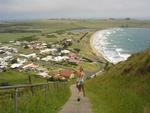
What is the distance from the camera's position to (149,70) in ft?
107

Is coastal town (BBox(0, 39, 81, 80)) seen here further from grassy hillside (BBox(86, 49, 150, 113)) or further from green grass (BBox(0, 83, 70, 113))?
green grass (BBox(0, 83, 70, 113))

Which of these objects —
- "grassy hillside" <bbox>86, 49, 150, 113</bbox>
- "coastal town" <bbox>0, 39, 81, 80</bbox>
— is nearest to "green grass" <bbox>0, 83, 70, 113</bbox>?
"grassy hillside" <bbox>86, 49, 150, 113</bbox>

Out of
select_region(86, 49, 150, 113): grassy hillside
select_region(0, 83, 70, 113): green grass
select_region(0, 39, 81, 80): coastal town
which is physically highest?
select_region(0, 83, 70, 113): green grass

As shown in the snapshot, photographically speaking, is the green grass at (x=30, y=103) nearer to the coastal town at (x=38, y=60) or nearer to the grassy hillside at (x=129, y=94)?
the grassy hillside at (x=129, y=94)

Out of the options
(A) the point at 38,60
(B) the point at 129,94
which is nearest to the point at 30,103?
(B) the point at 129,94

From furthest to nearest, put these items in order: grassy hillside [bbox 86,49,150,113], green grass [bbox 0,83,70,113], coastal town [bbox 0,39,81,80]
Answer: coastal town [bbox 0,39,81,80] → grassy hillside [bbox 86,49,150,113] → green grass [bbox 0,83,70,113]

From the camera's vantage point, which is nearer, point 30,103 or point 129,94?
point 30,103

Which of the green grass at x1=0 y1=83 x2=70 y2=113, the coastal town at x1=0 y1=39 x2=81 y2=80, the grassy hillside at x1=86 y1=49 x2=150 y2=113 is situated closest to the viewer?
the green grass at x1=0 y1=83 x2=70 y2=113

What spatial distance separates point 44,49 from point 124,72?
494ft

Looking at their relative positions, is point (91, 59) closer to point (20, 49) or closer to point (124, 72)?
point (20, 49)

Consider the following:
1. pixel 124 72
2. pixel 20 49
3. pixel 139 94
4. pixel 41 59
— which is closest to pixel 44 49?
pixel 20 49

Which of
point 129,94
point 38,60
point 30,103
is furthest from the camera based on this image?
point 38,60

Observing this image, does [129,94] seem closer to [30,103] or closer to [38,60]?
[30,103]

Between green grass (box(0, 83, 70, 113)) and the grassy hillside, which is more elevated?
green grass (box(0, 83, 70, 113))
